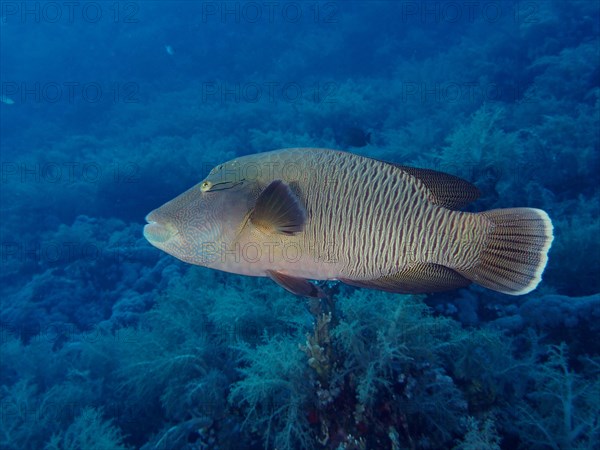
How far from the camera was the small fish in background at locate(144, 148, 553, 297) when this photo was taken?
6.13 ft

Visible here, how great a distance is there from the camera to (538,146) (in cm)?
900

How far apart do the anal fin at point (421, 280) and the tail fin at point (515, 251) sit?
108 millimetres

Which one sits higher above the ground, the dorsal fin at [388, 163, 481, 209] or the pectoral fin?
the dorsal fin at [388, 163, 481, 209]

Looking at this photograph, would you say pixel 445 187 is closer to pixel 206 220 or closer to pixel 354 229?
pixel 354 229

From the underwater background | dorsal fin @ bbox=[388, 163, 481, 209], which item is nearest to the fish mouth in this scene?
dorsal fin @ bbox=[388, 163, 481, 209]

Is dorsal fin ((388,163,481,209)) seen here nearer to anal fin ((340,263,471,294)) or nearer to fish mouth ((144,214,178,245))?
anal fin ((340,263,471,294))

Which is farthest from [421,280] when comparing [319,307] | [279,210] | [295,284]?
[319,307]

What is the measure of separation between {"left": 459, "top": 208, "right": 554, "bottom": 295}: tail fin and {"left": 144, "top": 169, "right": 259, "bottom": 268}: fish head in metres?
1.25

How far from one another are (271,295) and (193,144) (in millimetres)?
12101

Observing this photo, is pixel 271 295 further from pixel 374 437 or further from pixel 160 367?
pixel 374 437

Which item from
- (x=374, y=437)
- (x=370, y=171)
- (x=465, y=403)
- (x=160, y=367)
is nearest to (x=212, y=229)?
(x=370, y=171)

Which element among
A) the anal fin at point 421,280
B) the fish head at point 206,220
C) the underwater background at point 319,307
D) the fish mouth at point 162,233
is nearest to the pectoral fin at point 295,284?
the anal fin at point 421,280

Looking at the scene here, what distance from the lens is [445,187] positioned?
6.64ft

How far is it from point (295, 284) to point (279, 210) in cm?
41
